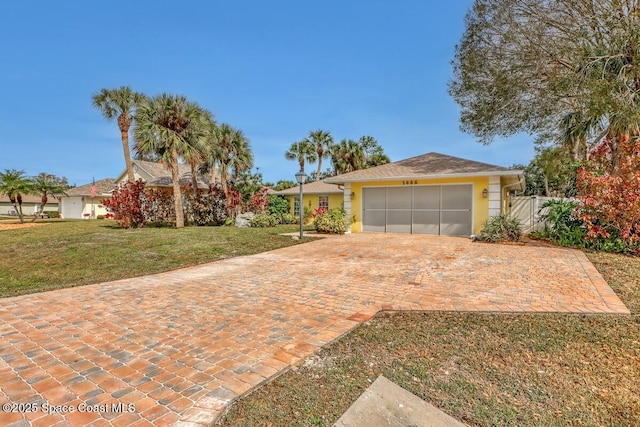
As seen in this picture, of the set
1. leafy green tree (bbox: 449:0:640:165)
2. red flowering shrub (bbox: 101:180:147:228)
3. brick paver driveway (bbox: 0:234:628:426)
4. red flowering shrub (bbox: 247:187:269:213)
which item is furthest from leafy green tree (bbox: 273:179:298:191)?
brick paver driveway (bbox: 0:234:628:426)

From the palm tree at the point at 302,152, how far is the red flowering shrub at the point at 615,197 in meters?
22.8

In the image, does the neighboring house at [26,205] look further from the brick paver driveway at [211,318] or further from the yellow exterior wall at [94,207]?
the brick paver driveway at [211,318]

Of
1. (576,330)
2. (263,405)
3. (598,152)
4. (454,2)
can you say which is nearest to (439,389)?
(263,405)

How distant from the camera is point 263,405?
92.7 inches

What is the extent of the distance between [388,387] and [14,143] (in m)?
36.9

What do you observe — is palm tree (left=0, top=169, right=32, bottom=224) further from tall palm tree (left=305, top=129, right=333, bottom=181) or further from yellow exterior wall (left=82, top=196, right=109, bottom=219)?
tall palm tree (left=305, top=129, right=333, bottom=181)

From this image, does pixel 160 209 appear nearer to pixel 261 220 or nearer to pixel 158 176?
pixel 261 220

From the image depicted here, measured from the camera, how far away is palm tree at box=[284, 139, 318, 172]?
2988 centimetres

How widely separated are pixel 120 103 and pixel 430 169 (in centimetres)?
1822

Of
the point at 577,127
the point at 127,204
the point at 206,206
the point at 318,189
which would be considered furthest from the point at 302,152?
the point at 577,127

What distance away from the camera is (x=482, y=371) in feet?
9.26

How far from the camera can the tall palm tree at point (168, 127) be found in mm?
15284

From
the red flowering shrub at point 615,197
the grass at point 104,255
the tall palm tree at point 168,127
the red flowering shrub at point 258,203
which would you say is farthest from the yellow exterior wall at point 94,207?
the red flowering shrub at point 615,197

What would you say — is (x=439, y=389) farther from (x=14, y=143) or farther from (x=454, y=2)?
(x=14, y=143)
